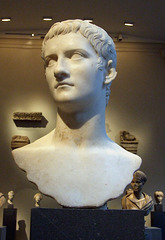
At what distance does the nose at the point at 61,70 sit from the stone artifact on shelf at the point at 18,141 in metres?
3.84

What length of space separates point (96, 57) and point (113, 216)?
1.21 meters

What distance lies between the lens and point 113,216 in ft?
7.63

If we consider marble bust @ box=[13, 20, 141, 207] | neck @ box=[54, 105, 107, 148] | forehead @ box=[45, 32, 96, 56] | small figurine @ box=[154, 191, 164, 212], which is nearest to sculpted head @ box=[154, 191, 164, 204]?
small figurine @ box=[154, 191, 164, 212]

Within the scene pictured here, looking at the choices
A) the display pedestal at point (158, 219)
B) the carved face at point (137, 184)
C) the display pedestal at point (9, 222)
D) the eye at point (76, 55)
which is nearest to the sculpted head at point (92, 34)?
the eye at point (76, 55)

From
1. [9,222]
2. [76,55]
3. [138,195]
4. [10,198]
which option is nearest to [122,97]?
[138,195]

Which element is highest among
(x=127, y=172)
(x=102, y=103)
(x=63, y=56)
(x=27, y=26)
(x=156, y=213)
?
(x=27, y=26)

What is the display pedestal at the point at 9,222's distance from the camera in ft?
18.4

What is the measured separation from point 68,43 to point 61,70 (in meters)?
0.24

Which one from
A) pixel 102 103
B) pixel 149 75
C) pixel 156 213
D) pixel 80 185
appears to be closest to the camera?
pixel 80 185

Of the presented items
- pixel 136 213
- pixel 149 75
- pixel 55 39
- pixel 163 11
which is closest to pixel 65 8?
pixel 163 11

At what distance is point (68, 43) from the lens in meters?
2.68

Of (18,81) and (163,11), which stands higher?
(163,11)

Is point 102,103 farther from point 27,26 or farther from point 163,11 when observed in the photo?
point 27,26

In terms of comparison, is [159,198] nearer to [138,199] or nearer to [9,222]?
[138,199]
